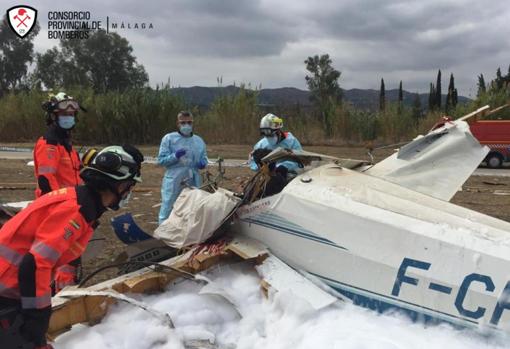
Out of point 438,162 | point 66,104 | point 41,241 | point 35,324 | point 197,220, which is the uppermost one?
point 66,104

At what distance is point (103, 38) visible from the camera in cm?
4938

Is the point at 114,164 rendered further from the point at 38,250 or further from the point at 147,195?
the point at 147,195

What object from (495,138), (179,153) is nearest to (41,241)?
(179,153)

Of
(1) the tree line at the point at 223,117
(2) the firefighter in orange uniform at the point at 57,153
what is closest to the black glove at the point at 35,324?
(2) the firefighter in orange uniform at the point at 57,153

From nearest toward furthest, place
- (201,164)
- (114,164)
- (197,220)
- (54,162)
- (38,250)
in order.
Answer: (38,250) → (114,164) → (197,220) → (54,162) → (201,164)

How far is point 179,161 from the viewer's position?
249 inches

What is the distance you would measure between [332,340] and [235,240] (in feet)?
4.56

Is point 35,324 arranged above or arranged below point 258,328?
above

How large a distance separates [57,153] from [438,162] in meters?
3.56

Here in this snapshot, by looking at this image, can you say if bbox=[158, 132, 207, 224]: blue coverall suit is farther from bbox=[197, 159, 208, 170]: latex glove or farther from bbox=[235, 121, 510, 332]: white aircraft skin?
bbox=[235, 121, 510, 332]: white aircraft skin

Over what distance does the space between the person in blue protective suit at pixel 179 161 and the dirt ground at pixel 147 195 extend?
67 centimetres

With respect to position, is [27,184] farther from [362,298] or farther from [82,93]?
[82,93]

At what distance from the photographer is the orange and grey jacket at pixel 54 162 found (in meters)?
4.40

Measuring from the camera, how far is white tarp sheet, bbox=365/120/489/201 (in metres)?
3.86
